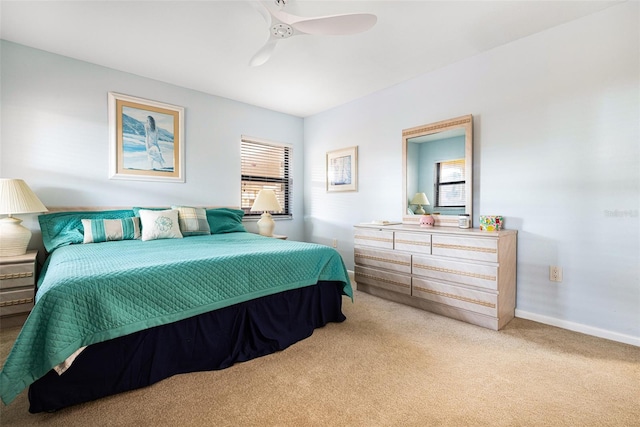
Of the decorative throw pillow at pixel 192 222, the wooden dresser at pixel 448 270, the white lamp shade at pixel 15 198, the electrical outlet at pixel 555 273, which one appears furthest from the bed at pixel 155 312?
the electrical outlet at pixel 555 273

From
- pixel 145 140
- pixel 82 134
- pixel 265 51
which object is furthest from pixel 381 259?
pixel 82 134

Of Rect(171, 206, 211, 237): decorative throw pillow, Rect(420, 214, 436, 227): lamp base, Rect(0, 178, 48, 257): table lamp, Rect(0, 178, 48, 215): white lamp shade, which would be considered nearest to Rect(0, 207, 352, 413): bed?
Rect(0, 178, 48, 257): table lamp

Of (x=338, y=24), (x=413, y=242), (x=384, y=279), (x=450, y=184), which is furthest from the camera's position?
(x=384, y=279)

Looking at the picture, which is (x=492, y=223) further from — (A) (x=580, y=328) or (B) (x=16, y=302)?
(B) (x=16, y=302)

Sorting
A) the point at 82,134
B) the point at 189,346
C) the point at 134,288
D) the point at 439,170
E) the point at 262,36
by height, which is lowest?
the point at 189,346

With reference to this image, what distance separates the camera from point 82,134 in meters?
3.04

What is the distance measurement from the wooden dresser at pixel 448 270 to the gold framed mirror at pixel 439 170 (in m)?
0.38

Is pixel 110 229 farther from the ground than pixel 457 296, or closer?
farther from the ground

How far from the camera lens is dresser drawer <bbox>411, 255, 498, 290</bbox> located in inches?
93.2

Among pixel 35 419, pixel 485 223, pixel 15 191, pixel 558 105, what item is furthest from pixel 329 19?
pixel 15 191

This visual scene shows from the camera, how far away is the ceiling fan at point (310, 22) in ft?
6.04

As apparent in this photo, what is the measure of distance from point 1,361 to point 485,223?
3.75m

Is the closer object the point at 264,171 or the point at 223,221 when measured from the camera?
the point at 223,221

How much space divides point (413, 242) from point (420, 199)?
643 mm
